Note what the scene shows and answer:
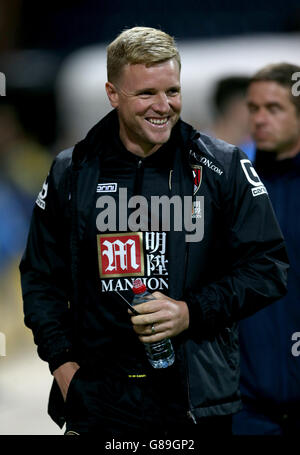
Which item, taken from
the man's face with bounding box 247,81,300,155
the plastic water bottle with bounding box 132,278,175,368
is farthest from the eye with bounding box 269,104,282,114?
the plastic water bottle with bounding box 132,278,175,368

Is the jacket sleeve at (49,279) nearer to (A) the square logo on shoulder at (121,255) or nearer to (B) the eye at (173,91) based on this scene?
(A) the square logo on shoulder at (121,255)

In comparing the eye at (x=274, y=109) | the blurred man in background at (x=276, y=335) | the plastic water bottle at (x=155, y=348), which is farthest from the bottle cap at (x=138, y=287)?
the eye at (x=274, y=109)

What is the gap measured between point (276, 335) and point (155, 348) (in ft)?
3.29

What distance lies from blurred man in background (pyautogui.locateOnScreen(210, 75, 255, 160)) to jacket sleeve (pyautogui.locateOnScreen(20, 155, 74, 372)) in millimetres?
1689

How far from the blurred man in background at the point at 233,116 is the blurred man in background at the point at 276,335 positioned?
73cm

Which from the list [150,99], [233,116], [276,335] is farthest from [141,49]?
[233,116]

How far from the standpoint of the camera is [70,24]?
26.1ft

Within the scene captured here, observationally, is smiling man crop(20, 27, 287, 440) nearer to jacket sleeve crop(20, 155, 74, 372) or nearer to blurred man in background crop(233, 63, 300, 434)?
jacket sleeve crop(20, 155, 74, 372)

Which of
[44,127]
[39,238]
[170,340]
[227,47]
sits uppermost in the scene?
[227,47]

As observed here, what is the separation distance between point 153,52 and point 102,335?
3.23ft

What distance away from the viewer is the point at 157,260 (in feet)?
8.00

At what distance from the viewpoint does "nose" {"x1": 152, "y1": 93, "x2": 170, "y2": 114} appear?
240cm

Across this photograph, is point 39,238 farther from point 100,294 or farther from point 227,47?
point 227,47
